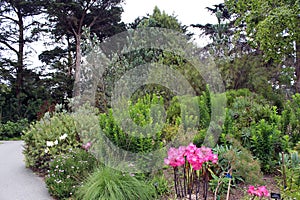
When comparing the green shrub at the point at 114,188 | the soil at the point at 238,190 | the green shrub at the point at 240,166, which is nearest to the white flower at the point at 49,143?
the green shrub at the point at 114,188

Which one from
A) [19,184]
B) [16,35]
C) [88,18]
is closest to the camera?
[19,184]

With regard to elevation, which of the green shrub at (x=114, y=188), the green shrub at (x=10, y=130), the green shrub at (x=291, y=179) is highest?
the green shrub at (x=291, y=179)

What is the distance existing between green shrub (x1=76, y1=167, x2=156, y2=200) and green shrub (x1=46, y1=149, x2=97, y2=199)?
1.17 feet

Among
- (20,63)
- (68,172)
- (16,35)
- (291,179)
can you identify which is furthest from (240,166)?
(16,35)

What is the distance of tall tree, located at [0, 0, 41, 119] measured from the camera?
15.9m

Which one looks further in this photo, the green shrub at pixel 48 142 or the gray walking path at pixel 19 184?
the green shrub at pixel 48 142

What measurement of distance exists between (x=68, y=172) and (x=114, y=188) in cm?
119

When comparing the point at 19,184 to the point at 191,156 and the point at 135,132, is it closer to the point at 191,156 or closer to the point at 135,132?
the point at 135,132

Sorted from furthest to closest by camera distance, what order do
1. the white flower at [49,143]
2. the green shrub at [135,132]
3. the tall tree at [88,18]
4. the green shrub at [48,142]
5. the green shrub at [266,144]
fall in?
1. the tall tree at [88,18]
2. the green shrub at [48,142]
3. the white flower at [49,143]
4. the green shrub at [266,144]
5. the green shrub at [135,132]

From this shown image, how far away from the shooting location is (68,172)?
162 inches

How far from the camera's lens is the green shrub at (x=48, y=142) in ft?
17.0

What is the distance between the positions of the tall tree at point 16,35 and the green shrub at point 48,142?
11.1 metres

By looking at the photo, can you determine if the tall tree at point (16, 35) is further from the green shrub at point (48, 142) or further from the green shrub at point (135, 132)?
the green shrub at point (135, 132)

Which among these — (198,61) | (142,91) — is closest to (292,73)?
(198,61)
